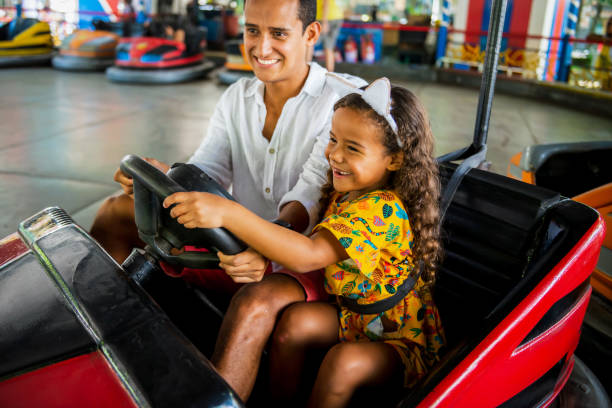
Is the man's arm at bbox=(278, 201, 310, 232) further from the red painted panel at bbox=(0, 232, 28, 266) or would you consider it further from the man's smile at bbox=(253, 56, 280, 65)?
the red painted panel at bbox=(0, 232, 28, 266)

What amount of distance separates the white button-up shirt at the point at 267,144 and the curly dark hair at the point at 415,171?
24cm

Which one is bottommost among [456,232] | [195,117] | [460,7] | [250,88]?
[195,117]

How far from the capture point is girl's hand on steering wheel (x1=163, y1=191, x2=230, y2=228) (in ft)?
2.34

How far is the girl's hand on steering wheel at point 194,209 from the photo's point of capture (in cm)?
71

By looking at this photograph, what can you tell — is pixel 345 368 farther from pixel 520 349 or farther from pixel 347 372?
pixel 520 349

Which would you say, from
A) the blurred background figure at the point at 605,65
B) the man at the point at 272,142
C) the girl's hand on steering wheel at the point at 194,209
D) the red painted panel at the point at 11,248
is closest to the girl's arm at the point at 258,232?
the girl's hand on steering wheel at the point at 194,209

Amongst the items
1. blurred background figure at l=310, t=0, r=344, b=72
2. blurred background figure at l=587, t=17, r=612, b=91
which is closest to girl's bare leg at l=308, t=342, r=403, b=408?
blurred background figure at l=310, t=0, r=344, b=72

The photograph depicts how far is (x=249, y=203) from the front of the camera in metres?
1.33

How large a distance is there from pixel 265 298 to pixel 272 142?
478mm

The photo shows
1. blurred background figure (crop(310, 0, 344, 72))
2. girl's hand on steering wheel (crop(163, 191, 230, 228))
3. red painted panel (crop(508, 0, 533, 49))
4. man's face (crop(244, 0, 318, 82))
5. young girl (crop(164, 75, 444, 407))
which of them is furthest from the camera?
red painted panel (crop(508, 0, 533, 49))

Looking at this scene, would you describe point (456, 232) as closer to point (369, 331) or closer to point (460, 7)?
point (369, 331)

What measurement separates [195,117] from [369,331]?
3794 mm

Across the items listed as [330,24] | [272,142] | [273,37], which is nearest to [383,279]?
[272,142]

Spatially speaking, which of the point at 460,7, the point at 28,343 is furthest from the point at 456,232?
the point at 460,7
